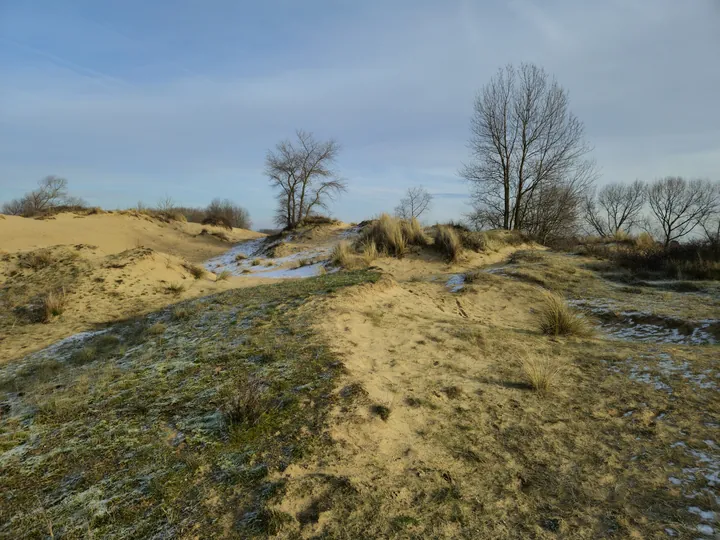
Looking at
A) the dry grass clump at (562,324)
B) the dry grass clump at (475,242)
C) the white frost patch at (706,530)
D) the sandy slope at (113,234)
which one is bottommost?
the white frost patch at (706,530)

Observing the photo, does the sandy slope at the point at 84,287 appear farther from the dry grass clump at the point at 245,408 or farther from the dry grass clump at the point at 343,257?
the dry grass clump at the point at 245,408

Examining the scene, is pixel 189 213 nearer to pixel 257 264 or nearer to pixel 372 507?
pixel 257 264

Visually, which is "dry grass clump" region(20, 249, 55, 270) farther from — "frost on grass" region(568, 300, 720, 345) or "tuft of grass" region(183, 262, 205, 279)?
"frost on grass" region(568, 300, 720, 345)

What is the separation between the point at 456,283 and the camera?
8352mm

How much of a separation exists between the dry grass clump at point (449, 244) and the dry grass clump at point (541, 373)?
7.26 meters

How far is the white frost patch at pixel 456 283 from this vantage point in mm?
7936

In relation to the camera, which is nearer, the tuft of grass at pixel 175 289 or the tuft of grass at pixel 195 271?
the tuft of grass at pixel 175 289

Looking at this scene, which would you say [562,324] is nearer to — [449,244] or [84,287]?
[449,244]

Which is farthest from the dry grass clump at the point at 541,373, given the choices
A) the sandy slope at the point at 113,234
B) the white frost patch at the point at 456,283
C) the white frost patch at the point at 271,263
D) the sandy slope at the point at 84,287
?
the sandy slope at the point at 113,234

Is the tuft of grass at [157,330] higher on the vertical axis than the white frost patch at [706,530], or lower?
higher

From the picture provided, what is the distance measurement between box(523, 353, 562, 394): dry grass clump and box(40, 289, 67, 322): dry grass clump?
27.2ft

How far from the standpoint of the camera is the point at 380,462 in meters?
2.48

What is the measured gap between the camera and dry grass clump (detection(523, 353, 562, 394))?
3.47m

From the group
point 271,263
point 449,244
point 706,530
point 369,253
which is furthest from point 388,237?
point 706,530
